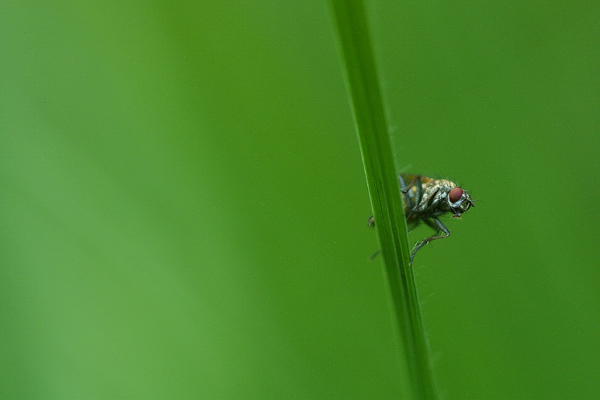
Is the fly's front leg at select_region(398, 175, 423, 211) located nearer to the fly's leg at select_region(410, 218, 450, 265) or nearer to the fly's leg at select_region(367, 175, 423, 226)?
the fly's leg at select_region(367, 175, 423, 226)

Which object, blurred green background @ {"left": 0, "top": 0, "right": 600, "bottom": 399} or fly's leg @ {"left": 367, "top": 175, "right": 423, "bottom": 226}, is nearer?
blurred green background @ {"left": 0, "top": 0, "right": 600, "bottom": 399}

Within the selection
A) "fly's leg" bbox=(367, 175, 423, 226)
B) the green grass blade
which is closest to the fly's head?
"fly's leg" bbox=(367, 175, 423, 226)

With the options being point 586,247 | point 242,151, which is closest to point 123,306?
point 242,151

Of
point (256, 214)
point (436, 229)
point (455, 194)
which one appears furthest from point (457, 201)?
point (256, 214)

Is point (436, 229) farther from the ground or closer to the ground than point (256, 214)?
closer to the ground

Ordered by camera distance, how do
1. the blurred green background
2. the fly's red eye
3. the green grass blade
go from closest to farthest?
1. the green grass blade
2. the blurred green background
3. the fly's red eye

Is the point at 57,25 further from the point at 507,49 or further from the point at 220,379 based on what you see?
the point at 507,49

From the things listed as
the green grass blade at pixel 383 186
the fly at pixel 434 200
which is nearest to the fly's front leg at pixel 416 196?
the fly at pixel 434 200

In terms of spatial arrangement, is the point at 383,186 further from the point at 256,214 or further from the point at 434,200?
the point at 434,200
